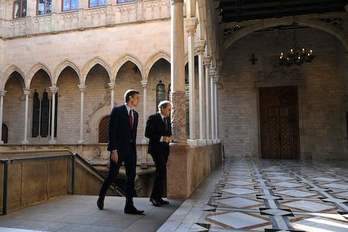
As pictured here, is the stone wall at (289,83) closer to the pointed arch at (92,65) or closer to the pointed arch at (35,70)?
the pointed arch at (92,65)

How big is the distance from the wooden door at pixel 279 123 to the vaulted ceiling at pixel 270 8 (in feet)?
11.3

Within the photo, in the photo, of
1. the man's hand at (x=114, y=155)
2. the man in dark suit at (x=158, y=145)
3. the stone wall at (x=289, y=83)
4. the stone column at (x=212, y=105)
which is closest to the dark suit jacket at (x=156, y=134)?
the man in dark suit at (x=158, y=145)

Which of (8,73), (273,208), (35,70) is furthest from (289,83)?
(8,73)

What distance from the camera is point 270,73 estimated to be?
44.8 ft

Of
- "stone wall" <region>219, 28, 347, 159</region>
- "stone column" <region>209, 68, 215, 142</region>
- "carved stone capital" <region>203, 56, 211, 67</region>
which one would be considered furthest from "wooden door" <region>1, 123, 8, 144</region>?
"carved stone capital" <region>203, 56, 211, 67</region>

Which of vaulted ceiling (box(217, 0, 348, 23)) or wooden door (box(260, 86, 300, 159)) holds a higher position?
vaulted ceiling (box(217, 0, 348, 23))

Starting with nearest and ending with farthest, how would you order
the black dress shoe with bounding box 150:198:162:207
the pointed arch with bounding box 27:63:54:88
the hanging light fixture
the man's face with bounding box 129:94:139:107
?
the man's face with bounding box 129:94:139:107 → the black dress shoe with bounding box 150:198:162:207 → the hanging light fixture → the pointed arch with bounding box 27:63:54:88

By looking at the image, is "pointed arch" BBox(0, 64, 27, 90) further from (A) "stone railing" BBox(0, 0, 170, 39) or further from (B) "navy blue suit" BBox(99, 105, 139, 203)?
(B) "navy blue suit" BBox(99, 105, 139, 203)

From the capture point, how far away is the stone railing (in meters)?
14.2

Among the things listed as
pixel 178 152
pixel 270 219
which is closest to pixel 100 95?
pixel 178 152

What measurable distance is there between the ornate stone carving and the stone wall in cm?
930

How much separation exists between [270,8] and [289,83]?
3.79 meters

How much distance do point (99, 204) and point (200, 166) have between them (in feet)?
9.10

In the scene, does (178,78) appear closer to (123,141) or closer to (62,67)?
(123,141)
